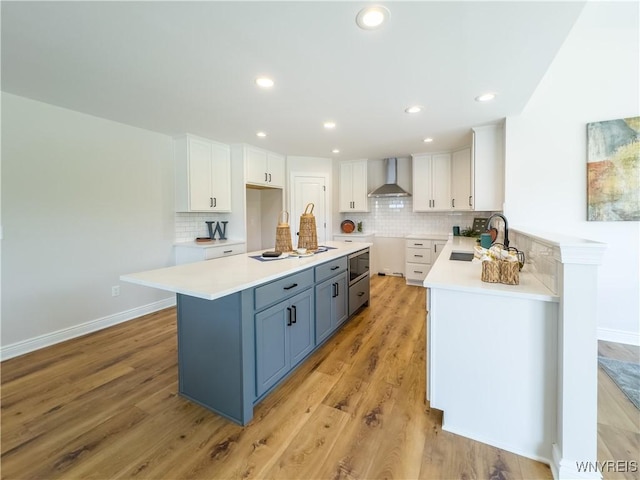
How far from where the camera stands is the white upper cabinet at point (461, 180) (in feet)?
14.5

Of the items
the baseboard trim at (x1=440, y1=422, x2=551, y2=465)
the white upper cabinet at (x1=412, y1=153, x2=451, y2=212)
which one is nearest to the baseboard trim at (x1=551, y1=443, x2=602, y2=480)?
the baseboard trim at (x1=440, y1=422, x2=551, y2=465)

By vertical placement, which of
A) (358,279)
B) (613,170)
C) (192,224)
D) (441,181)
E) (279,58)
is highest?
(279,58)

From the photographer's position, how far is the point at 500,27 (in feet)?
5.22

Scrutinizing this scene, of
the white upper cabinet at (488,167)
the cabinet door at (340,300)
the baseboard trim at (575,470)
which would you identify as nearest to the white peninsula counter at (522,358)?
the baseboard trim at (575,470)

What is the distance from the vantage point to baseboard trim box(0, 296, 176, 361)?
2.52m

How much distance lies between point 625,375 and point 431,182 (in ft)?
11.3

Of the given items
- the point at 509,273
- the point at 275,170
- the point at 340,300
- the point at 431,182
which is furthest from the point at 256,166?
the point at 509,273

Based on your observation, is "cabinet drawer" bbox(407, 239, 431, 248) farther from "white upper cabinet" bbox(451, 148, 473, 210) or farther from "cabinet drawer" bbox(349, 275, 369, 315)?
"cabinet drawer" bbox(349, 275, 369, 315)

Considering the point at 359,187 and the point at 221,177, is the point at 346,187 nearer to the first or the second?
the point at 359,187

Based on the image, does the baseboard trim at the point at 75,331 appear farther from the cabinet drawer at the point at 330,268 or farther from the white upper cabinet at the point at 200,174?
the cabinet drawer at the point at 330,268

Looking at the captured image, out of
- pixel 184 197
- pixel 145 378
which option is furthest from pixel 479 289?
pixel 184 197

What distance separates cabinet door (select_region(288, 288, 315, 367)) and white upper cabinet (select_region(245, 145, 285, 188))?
2.70 meters

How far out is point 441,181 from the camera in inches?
188

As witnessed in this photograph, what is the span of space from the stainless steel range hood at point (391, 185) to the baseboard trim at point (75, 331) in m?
3.98
